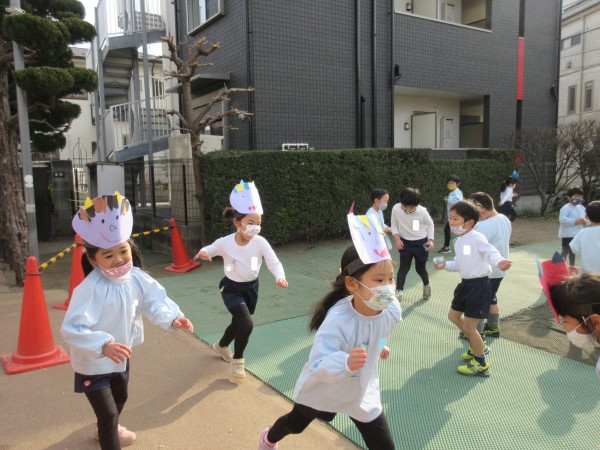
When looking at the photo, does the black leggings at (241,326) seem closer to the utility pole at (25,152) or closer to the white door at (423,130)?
the utility pole at (25,152)

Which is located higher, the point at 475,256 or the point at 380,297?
the point at 380,297

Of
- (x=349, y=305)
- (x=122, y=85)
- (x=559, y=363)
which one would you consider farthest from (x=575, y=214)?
(x=122, y=85)

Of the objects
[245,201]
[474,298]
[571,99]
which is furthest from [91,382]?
[571,99]

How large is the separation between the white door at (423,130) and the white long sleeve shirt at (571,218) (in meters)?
8.74

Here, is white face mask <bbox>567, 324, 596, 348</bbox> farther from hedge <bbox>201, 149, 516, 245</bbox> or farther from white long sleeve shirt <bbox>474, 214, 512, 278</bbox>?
hedge <bbox>201, 149, 516, 245</bbox>

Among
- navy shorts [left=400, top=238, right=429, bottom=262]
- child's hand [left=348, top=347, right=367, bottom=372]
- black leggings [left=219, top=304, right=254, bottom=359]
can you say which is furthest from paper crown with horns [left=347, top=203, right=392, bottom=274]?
navy shorts [left=400, top=238, right=429, bottom=262]

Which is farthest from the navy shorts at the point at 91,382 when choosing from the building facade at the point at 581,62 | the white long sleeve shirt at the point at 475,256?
the building facade at the point at 581,62

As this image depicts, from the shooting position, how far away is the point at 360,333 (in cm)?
231

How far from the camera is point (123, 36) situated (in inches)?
464

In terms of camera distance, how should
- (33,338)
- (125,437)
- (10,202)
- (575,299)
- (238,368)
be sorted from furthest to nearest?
1. (10,202)
2. (33,338)
3. (238,368)
4. (125,437)
5. (575,299)

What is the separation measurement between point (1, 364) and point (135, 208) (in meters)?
8.51

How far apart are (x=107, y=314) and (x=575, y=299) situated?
7.50 feet

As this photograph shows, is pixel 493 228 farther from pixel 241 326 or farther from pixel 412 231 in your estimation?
pixel 241 326

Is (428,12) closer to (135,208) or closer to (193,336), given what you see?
(135,208)
